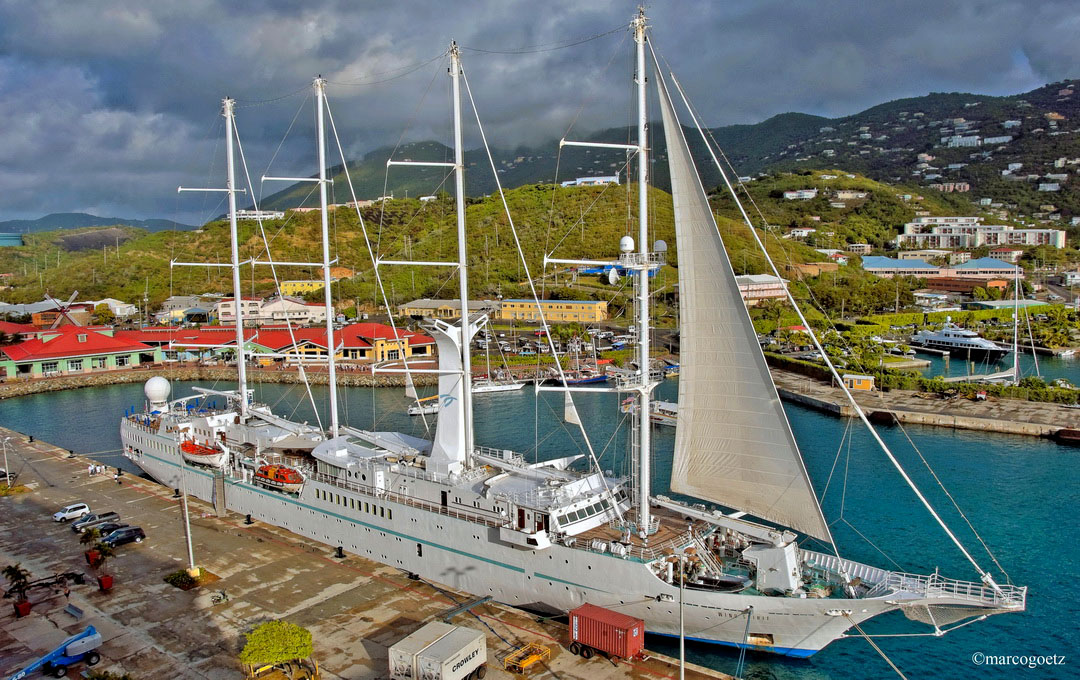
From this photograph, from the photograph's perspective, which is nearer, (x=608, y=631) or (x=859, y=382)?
(x=608, y=631)

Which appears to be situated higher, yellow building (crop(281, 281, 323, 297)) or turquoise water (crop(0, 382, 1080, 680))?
yellow building (crop(281, 281, 323, 297))

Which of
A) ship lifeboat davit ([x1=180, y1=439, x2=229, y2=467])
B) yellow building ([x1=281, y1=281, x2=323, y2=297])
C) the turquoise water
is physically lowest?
the turquoise water

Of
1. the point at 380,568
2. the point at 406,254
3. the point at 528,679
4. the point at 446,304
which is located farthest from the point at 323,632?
the point at 406,254

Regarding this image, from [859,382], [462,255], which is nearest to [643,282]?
[462,255]

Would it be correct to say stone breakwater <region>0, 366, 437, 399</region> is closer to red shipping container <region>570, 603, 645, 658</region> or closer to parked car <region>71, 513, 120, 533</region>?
parked car <region>71, 513, 120, 533</region>

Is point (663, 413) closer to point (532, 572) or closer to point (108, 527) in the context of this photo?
point (532, 572)

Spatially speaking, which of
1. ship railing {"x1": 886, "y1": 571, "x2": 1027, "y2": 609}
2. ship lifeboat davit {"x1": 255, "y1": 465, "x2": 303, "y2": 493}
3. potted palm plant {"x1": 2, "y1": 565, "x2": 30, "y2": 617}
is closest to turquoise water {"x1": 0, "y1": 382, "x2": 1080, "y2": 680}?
ship railing {"x1": 886, "y1": 571, "x2": 1027, "y2": 609}
